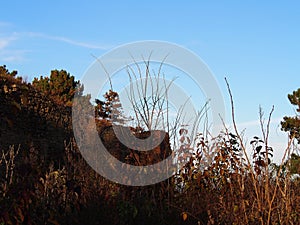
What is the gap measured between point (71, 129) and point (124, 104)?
7.30 meters

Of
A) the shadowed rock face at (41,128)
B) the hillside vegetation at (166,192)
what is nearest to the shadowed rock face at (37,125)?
the shadowed rock face at (41,128)

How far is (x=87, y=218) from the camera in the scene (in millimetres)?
4828

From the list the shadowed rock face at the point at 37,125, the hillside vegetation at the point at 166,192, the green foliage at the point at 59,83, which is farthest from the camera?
the green foliage at the point at 59,83

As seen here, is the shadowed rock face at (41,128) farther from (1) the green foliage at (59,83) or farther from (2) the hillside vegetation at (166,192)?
(1) the green foliage at (59,83)

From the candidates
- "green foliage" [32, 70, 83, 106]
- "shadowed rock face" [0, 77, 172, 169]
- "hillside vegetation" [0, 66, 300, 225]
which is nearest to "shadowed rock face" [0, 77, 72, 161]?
"shadowed rock face" [0, 77, 172, 169]

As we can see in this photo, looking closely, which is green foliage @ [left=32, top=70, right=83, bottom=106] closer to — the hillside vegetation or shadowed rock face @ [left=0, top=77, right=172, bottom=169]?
shadowed rock face @ [left=0, top=77, right=172, bottom=169]

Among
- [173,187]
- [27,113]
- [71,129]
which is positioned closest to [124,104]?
[173,187]

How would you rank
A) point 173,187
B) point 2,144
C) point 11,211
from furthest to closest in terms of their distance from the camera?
point 2,144, point 173,187, point 11,211

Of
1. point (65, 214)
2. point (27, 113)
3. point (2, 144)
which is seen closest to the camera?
point (65, 214)

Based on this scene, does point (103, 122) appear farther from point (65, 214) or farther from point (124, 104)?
point (65, 214)

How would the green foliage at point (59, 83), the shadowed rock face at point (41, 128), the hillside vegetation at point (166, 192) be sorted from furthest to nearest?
the green foliage at point (59, 83)
the shadowed rock face at point (41, 128)
the hillside vegetation at point (166, 192)

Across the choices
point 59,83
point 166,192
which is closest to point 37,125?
point 166,192

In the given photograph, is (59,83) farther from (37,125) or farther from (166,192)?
(166,192)

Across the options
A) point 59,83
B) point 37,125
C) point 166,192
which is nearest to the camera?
point 166,192
